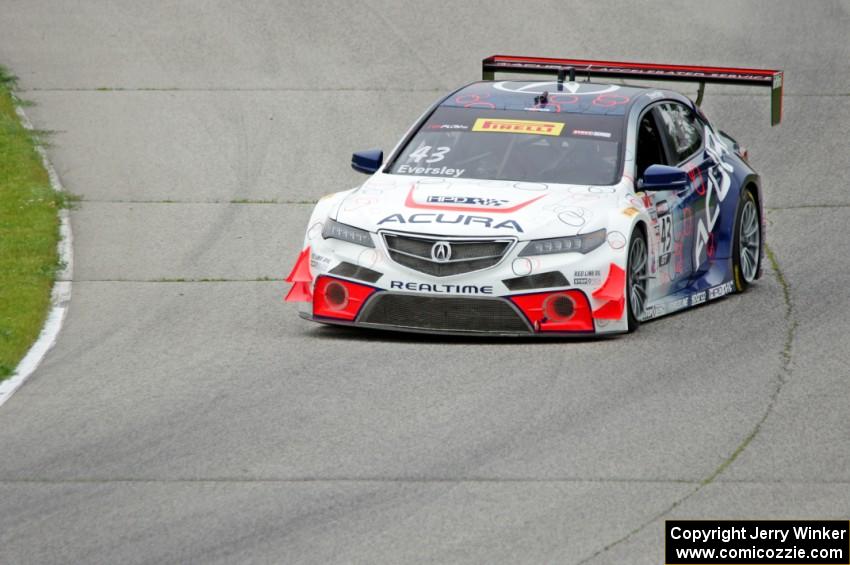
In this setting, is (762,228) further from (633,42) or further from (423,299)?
(633,42)

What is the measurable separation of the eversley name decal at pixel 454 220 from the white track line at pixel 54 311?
8.18 ft

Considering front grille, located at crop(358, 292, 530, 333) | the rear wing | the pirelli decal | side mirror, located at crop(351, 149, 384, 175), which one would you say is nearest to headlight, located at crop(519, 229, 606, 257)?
front grille, located at crop(358, 292, 530, 333)

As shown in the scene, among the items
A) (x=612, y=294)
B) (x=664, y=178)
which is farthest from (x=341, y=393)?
(x=664, y=178)

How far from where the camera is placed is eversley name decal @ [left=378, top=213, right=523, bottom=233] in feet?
33.8

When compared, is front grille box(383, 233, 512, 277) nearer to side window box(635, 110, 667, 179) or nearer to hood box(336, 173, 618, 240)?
hood box(336, 173, 618, 240)

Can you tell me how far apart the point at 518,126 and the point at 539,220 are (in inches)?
56.0

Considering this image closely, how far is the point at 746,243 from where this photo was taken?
41.7ft

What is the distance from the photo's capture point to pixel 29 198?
15.7 m

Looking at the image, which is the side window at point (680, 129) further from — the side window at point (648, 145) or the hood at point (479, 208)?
the hood at point (479, 208)

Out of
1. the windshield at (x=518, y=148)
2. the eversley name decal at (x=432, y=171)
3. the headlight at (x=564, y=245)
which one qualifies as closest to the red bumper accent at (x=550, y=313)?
the headlight at (x=564, y=245)

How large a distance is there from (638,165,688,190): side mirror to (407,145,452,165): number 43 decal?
1505 millimetres

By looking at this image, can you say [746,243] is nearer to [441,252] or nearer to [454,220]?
[454,220]

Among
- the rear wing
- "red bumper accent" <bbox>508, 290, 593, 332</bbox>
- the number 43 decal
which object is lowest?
"red bumper accent" <bbox>508, 290, 593, 332</bbox>

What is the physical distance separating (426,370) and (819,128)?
9.92 meters
